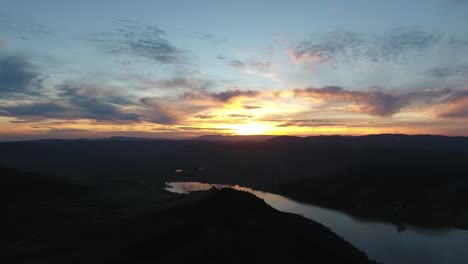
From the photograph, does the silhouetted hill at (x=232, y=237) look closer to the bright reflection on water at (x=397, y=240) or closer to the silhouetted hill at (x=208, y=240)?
the silhouetted hill at (x=208, y=240)

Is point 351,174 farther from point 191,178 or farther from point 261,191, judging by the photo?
point 191,178

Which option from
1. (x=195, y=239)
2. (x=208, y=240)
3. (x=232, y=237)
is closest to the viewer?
(x=208, y=240)

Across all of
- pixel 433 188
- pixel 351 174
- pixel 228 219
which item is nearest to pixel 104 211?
pixel 228 219

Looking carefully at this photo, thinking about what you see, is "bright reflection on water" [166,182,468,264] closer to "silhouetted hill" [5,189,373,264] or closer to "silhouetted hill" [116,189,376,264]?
"silhouetted hill" [5,189,373,264]

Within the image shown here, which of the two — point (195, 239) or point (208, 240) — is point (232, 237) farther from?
point (195, 239)

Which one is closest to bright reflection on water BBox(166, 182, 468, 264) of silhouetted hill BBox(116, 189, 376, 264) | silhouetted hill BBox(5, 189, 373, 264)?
silhouetted hill BBox(5, 189, 373, 264)

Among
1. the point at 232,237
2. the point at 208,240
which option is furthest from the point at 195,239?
the point at 232,237
